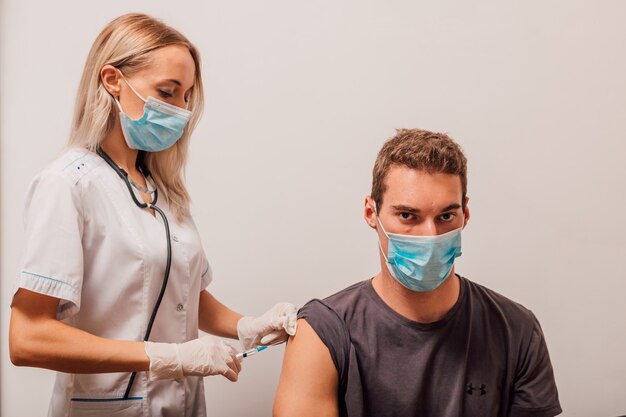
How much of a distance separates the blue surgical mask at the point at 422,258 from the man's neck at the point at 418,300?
0.19 feet

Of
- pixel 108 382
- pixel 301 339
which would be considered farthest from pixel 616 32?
pixel 108 382

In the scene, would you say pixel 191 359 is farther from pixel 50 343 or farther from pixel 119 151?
pixel 119 151

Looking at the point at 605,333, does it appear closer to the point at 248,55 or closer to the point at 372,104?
the point at 372,104

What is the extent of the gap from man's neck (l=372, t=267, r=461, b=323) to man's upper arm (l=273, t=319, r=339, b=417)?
21cm

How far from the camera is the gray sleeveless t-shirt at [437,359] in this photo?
4.53 ft

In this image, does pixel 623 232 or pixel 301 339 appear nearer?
pixel 301 339

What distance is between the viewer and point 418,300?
1448mm

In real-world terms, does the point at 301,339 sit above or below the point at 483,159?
below

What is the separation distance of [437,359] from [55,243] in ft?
2.82

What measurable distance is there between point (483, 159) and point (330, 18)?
2.31 ft

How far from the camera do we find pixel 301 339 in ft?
4.59

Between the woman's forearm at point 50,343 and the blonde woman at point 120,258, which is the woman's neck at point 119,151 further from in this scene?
the woman's forearm at point 50,343

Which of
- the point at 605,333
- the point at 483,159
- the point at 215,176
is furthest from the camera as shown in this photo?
the point at 605,333

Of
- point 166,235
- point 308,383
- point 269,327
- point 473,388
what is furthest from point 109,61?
point 473,388
